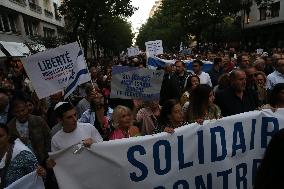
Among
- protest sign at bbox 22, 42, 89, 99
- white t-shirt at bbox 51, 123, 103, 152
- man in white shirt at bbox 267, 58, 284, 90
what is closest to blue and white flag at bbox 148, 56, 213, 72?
man in white shirt at bbox 267, 58, 284, 90

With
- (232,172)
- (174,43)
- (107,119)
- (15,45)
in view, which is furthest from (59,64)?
(174,43)

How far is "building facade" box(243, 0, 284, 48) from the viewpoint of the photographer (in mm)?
37219

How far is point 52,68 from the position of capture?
5.64 m

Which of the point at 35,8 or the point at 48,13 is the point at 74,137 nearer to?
the point at 35,8

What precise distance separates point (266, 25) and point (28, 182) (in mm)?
40250

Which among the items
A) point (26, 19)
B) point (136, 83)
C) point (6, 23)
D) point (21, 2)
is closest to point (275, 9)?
point (26, 19)

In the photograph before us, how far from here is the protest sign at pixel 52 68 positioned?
5.56 meters

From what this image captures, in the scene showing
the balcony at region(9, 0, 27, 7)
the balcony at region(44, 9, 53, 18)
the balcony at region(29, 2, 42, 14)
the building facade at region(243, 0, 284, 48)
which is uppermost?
the balcony at region(9, 0, 27, 7)

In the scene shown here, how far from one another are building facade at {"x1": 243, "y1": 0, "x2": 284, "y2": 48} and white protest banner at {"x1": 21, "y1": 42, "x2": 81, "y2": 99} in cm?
A: 3066

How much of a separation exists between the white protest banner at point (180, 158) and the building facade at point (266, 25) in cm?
3148

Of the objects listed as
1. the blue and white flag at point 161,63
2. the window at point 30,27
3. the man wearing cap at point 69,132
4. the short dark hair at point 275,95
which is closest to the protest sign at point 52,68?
the man wearing cap at point 69,132

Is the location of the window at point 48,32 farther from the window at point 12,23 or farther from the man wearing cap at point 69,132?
the man wearing cap at point 69,132

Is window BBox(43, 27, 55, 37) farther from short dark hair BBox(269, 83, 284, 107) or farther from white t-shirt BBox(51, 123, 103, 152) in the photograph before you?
short dark hair BBox(269, 83, 284, 107)

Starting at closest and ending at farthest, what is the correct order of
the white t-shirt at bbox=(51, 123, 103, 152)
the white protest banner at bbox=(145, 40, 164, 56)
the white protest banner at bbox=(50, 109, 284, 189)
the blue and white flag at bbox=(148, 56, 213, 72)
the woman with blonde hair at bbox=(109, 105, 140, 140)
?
the white protest banner at bbox=(50, 109, 284, 189) < the white t-shirt at bbox=(51, 123, 103, 152) < the woman with blonde hair at bbox=(109, 105, 140, 140) < the blue and white flag at bbox=(148, 56, 213, 72) < the white protest banner at bbox=(145, 40, 164, 56)
